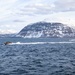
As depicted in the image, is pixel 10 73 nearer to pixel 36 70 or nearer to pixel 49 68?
pixel 36 70

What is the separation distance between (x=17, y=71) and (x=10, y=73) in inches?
80.3

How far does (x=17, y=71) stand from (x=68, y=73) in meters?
9.32

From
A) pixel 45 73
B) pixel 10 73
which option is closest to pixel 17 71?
pixel 10 73

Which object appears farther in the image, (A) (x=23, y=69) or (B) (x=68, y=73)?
(A) (x=23, y=69)

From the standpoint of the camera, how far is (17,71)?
4791 centimetres

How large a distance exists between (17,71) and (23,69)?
231cm

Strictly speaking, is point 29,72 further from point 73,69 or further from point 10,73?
point 73,69

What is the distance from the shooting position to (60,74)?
4428 cm

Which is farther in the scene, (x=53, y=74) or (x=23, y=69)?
(x=23, y=69)

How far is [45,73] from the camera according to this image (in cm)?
4534

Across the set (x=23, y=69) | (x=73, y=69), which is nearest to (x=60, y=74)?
(x=73, y=69)

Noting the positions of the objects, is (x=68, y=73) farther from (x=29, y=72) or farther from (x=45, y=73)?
(x=29, y=72)

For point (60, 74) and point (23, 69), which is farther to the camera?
point (23, 69)

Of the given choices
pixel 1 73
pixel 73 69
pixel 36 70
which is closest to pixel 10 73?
pixel 1 73
